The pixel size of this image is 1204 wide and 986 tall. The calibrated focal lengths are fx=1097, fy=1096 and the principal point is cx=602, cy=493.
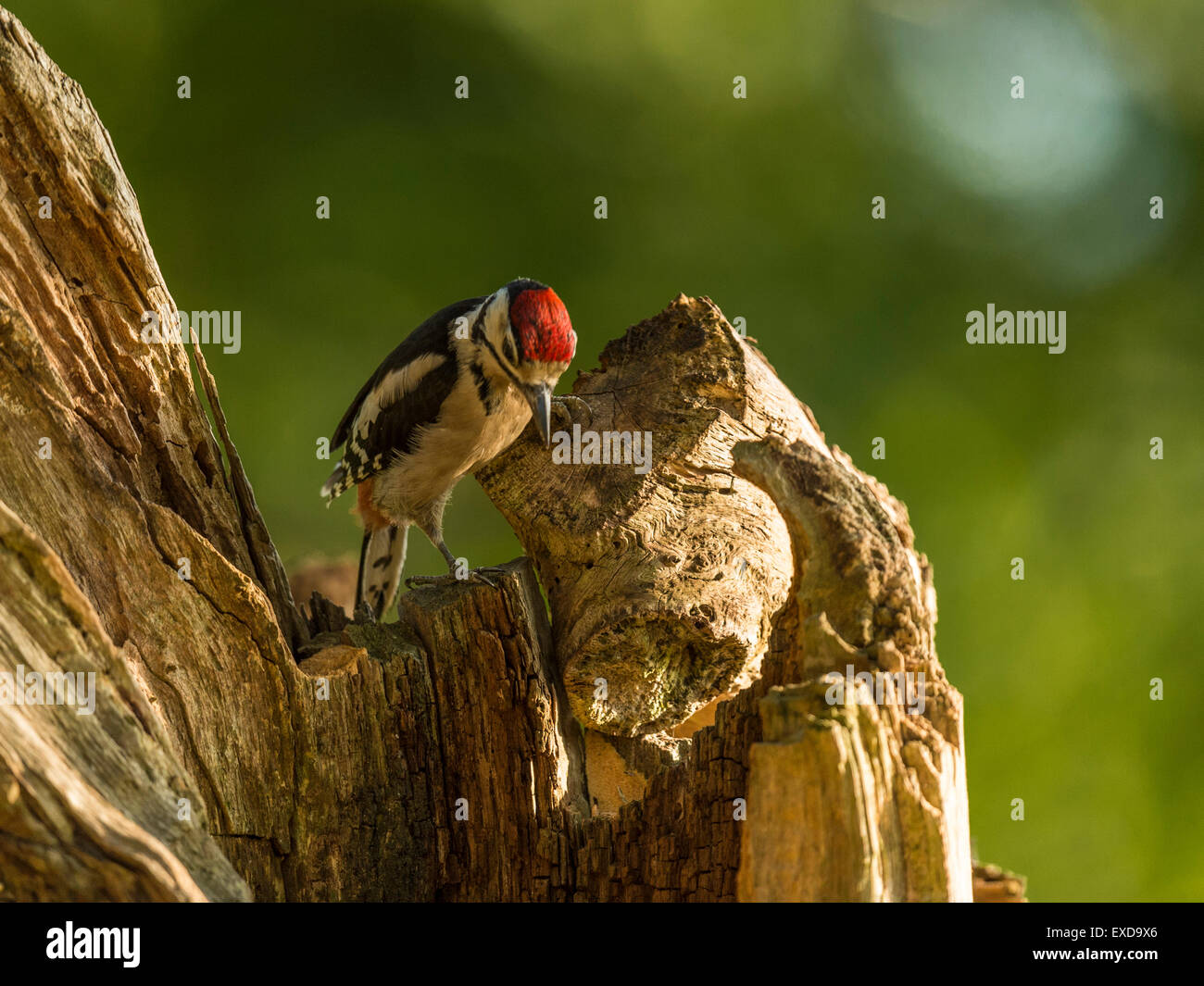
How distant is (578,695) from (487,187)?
3.40 m

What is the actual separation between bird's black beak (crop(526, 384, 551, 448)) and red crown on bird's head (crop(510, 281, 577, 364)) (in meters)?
0.08

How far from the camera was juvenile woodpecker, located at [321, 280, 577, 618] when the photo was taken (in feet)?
9.64

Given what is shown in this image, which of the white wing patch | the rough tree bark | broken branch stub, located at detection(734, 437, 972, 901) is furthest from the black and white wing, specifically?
broken branch stub, located at detection(734, 437, 972, 901)

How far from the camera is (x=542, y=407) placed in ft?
9.32

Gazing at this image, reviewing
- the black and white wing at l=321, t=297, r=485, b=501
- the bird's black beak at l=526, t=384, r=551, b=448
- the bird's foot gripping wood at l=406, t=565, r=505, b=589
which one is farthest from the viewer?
the black and white wing at l=321, t=297, r=485, b=501

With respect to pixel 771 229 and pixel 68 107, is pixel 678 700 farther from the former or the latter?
pixel 771 229

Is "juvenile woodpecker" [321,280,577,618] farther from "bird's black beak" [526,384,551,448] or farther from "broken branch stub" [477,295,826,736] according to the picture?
"broken branch stub" [477,295,826,736]

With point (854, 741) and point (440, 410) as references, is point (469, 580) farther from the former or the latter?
point (854, 741)

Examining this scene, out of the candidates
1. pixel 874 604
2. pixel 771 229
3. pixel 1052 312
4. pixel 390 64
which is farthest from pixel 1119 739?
pixel 390 64

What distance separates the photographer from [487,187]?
5.23 metres

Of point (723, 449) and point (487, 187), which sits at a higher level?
point (487, 187)

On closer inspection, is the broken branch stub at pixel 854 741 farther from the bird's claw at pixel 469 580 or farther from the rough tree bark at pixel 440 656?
the bird's claw at pixel 469 580

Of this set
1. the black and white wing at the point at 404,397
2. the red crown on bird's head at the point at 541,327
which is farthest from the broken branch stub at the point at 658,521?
the black and white wing at the point at 404,397

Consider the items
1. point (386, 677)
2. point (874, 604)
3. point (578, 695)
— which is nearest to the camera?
point (874, 604)
